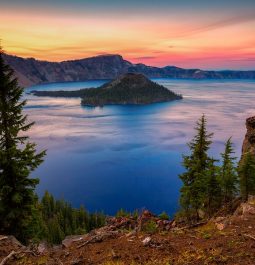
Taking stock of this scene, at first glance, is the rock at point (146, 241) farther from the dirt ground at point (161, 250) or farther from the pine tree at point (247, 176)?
the pine tree at point (247, 176)

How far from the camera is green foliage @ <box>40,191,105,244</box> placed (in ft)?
278

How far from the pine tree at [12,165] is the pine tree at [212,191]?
20676mm

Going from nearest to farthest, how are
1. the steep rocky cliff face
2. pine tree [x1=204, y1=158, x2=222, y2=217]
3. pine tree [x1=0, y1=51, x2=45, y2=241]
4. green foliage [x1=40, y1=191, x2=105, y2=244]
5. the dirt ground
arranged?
the dirt ground, pine tree [x1=0, y1=51, x2=45, y2=241], pine tree [x1=204, y1=158, x2=222, y2=217], the steep rocky cliff face, green foliage [x1=40, y1=191, x2=105, y2=244]

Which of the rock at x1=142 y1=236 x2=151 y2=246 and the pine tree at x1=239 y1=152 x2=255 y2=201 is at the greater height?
the rock at x1=142 y1=236 x2=151 y2=246

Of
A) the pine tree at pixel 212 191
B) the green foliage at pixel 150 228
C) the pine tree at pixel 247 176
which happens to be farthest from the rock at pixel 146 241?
the pine tree at pixel 247 176

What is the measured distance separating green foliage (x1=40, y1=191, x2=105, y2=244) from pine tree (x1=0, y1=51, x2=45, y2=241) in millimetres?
59770

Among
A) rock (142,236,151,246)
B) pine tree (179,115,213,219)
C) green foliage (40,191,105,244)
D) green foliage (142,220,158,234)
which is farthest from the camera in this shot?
A: green foliage (40,191,105,244)

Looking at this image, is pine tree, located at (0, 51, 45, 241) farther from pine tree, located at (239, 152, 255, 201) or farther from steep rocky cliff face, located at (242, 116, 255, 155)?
steep rocky cliff face, located at (242, 116, 255, 155)

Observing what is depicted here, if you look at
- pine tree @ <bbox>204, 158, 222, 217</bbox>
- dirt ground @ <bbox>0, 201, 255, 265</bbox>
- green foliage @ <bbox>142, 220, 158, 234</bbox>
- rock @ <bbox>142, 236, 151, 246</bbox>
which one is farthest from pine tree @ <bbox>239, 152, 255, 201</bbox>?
rock @ <bbox>142, 236, 151, 246</bbox>

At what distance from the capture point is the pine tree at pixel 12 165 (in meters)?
24.1

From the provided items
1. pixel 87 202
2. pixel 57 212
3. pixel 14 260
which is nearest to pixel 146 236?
pixel 14 260

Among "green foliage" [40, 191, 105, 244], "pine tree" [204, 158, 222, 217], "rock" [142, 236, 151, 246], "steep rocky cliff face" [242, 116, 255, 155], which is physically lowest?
"green foliage" [40, 191, 105, 244]

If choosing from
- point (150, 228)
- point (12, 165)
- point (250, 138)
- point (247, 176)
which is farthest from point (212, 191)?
point (12, 165)

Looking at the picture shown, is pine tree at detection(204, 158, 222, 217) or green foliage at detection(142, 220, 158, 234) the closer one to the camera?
green foliage at detection(142, 220, 158, 234)
